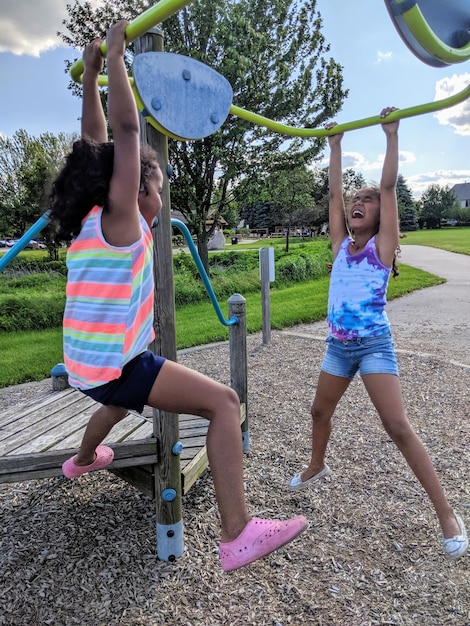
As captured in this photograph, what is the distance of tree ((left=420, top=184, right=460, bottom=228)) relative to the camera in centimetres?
5763

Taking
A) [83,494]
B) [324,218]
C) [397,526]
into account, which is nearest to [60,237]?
[83,494]

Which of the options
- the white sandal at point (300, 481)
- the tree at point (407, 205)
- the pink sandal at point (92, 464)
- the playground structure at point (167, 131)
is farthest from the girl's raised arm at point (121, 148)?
the tree at point (407, 205)

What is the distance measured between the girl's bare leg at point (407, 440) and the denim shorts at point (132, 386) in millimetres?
940

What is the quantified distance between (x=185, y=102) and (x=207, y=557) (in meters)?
1.80

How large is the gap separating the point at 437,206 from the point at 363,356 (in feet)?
201

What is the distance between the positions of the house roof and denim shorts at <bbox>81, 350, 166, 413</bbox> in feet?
311

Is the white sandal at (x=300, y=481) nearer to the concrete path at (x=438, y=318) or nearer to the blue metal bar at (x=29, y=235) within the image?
the blue metal bar at (x=29, y=235)

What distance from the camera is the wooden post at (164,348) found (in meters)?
1.83

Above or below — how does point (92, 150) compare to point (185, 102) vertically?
below

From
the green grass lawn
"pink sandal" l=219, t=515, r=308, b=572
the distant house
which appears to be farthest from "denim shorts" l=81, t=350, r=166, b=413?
the distant house

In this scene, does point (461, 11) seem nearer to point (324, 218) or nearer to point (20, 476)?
point (20, 476)

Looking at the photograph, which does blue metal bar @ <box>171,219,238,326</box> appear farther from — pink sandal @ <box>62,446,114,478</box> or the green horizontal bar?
pink sandal @ <box>62,446,114,478</box>

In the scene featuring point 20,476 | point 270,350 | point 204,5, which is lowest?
point 270,350

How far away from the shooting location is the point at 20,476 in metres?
1.89
